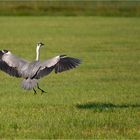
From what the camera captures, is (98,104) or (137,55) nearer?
(98,104)

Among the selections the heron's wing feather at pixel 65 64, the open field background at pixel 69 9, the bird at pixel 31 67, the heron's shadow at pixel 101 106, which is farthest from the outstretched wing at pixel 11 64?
the open field background at pixel 69 9

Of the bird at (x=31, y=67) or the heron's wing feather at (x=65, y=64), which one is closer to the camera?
the bird at (x=31, y=67)

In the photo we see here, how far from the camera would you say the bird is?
1060 cm

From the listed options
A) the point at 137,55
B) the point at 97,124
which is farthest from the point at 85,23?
the point at 97,124

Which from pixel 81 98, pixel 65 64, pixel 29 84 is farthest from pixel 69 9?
pixel 29 84

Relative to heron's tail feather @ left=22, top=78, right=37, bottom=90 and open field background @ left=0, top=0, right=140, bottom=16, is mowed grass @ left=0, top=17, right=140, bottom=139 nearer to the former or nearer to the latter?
heron's tail feather @ left=22, top=78, right=37, bottom=90

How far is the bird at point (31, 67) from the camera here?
1060 cm

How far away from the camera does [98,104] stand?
11.8 meters

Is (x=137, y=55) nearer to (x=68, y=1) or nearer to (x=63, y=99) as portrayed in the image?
(x=63, y=99)

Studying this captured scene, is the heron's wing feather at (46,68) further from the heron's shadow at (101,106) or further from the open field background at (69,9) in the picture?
the open field background at (69,9)

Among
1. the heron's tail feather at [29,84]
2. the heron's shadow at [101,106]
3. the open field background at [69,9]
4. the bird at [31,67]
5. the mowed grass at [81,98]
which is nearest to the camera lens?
the mowed grass at [81,98]

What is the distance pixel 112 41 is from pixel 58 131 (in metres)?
20.6

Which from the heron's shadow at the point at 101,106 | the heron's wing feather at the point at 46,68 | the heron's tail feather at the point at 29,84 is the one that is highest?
the heron's wing feather at the point at 46,68

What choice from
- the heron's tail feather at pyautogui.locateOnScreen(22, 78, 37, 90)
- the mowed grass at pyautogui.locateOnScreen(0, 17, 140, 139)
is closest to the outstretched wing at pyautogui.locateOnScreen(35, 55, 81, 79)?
the heron's tail feather at pyautogui.locateOnScreen(22, 78, 37, 90)
